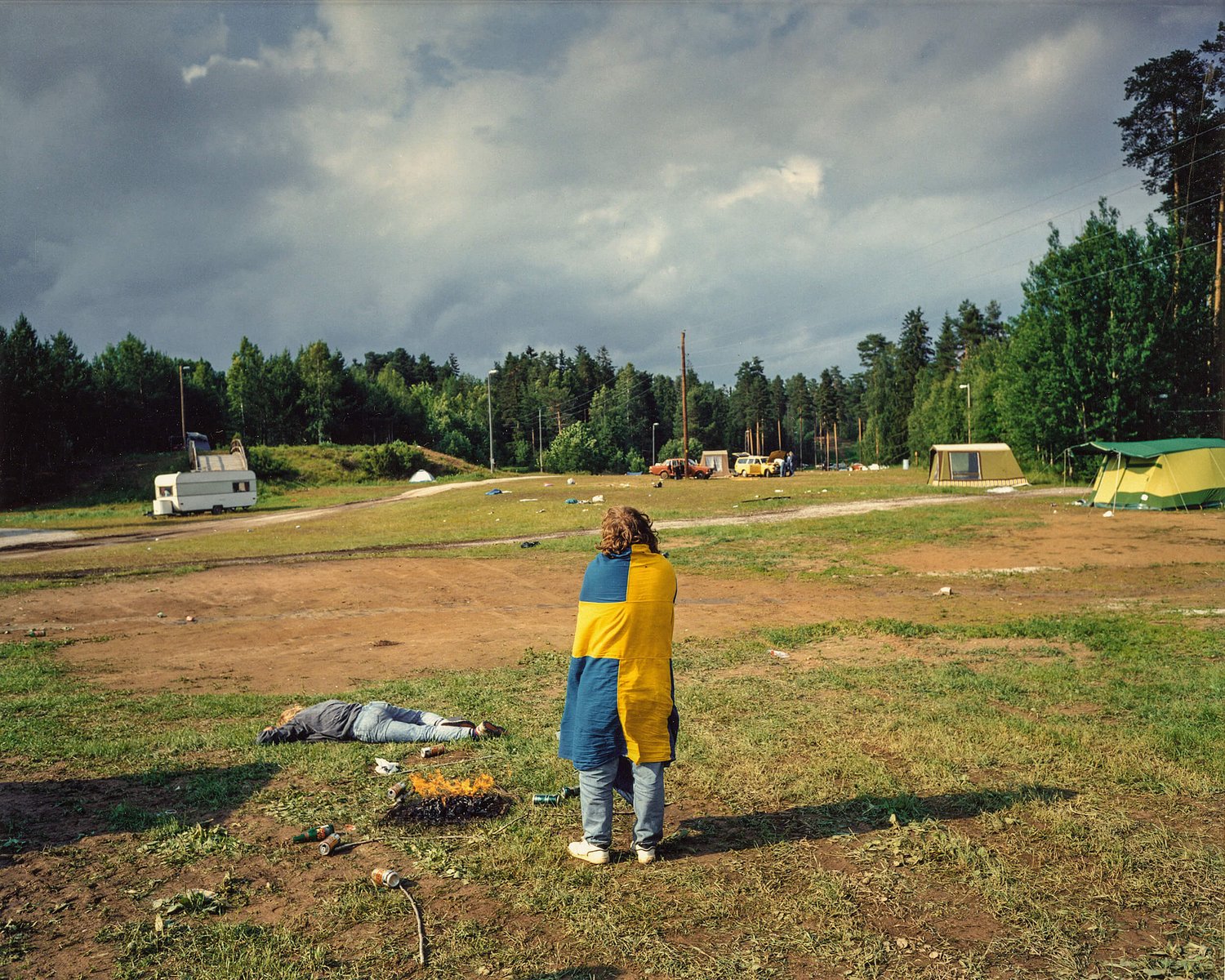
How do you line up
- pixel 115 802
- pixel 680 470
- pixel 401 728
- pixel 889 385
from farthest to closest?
pixel 889 385 → pixel 680 470 → pixel 401 728 → pixel 115 802

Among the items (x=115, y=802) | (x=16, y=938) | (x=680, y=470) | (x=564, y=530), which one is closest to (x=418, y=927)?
(x=16, y=938)

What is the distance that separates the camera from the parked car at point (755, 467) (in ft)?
209

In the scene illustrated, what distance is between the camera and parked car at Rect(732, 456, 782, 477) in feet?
209

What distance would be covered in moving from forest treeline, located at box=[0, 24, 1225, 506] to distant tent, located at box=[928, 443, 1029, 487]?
1383mm

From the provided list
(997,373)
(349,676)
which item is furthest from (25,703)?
(997,373)

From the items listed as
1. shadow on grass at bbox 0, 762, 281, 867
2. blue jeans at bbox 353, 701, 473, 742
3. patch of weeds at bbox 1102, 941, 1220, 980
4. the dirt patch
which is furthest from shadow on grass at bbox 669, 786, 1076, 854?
the dirt patch

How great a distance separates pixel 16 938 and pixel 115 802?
1957mm

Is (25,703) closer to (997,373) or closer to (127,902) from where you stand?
(127,902)

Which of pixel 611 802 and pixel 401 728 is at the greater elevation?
pixel 611 802

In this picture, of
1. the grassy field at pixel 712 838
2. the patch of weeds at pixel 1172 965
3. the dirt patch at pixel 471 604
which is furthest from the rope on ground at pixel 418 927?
the dirt patch at pixel 471 604

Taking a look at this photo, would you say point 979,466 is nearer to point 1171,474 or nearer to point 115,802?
point 1171,474

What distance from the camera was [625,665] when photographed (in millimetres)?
4887

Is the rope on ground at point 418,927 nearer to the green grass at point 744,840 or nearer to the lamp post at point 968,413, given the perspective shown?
the green grass at point 744,840

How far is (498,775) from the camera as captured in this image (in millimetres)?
6340
